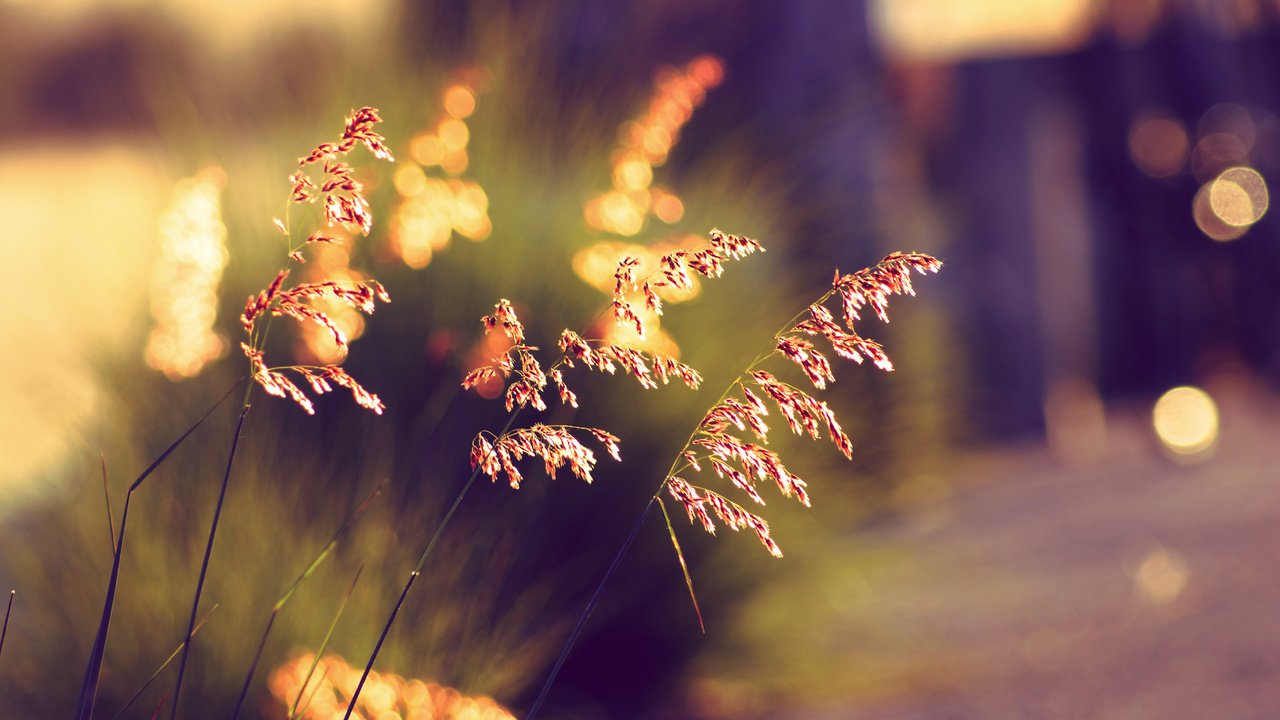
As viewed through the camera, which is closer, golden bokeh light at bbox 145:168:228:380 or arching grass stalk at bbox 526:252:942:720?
arching grass stalk at bbox 526:252:942:720

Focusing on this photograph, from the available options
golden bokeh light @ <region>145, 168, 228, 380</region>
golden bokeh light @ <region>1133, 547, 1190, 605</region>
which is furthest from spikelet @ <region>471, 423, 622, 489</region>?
golden bokeh light @ <region>1133, 547, 1190, 605</region>

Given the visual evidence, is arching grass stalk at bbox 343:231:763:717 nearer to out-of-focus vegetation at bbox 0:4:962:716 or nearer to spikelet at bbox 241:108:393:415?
spikelet at bbox 241:108:393:415

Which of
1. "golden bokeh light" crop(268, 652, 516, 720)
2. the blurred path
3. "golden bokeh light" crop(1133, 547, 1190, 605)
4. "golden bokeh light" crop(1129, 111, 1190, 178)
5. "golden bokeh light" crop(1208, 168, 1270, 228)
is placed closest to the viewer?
"golden bokeh light" crop(268, 652, 516, 720)

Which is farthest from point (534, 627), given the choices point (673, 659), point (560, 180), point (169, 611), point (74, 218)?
point (74, 218)

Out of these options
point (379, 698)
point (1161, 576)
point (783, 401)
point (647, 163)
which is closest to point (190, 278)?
point (647, 163)

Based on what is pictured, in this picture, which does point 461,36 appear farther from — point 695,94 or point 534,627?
point 534,627

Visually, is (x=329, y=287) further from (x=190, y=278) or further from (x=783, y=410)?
(x=190, y=278)

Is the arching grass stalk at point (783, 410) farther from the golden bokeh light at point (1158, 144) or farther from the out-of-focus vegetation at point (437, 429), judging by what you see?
the golden bokeh light at point (1158, 144)
